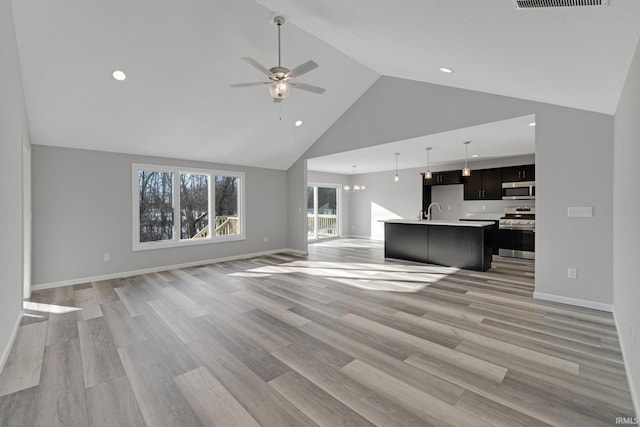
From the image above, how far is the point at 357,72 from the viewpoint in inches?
199

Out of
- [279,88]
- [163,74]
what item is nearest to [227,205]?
[163,74]

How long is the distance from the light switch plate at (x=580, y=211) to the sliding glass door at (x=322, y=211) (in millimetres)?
6989

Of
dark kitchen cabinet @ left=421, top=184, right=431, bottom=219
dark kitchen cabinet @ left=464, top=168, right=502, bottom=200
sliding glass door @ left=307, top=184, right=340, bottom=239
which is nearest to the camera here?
dark kitchen cabinet @ left=464, top=168, right=502, bottom=200

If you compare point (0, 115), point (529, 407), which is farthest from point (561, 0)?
point (0, 115)

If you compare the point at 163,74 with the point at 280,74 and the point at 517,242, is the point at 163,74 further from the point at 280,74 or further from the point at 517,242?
the point at 517,242

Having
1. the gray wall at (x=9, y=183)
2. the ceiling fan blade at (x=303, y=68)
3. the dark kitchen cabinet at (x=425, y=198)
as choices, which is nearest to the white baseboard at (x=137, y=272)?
the gray wall at (x=9, y=183)

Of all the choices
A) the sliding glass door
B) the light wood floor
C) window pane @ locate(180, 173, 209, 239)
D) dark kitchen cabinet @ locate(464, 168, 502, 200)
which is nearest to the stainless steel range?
dark kitchen cabinet @ locate(464, 168, 502, 200)

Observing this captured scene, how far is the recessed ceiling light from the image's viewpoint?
3.56m

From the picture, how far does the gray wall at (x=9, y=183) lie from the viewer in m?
2.27

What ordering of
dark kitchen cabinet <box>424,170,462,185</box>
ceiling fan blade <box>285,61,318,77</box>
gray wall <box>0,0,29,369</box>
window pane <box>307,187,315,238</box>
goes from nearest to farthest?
gray wall <box>0,0,29,369</box>
ceiling fan blade <box>285,61,318,77</box>
dark kitchen cabinet <box>424,170,462,185</box>
window pane <box>307,187,315,238</box>

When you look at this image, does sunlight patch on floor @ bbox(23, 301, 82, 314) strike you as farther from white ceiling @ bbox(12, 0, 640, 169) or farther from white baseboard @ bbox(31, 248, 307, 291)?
white ceiling @ bbox(12, 0, 640, 169)

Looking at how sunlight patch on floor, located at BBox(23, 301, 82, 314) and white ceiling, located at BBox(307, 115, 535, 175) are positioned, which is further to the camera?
white ceiling, located at BBox(307, 115, 535, 175)

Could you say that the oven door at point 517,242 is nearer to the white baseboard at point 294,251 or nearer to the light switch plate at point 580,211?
the light switch plate at point 580,211

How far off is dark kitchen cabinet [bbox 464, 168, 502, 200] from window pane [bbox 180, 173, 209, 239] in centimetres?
664
